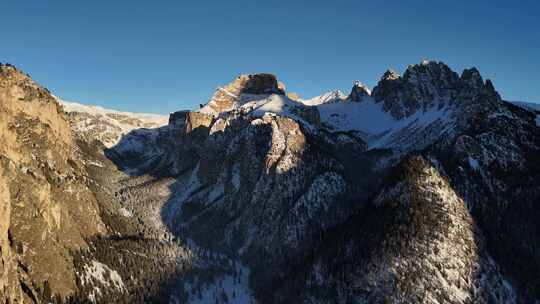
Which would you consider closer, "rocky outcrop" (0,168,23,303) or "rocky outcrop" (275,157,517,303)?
"rocky outcrop" (0,168,23,303)

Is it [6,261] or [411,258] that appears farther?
[411,258]

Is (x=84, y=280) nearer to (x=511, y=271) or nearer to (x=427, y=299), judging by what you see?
(x=427, y=299)

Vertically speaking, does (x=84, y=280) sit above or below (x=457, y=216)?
below

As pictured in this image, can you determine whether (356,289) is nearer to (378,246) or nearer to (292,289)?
(378,246)

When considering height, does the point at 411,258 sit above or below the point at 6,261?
above

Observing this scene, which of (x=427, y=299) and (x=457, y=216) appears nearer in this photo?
(x=427, y=299)

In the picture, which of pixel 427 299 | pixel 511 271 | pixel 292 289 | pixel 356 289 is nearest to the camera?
pixel 427 299

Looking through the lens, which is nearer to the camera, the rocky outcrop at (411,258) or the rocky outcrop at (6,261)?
the rocky outcrop at (6,261)

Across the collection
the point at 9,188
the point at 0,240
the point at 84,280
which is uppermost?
the point at 9,188

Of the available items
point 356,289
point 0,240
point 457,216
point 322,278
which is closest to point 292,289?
point 322,278

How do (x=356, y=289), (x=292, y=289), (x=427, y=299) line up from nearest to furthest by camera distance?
1. (x=427, y=299)
2. (x=356, y=289)
3. (x=292, y=289)
